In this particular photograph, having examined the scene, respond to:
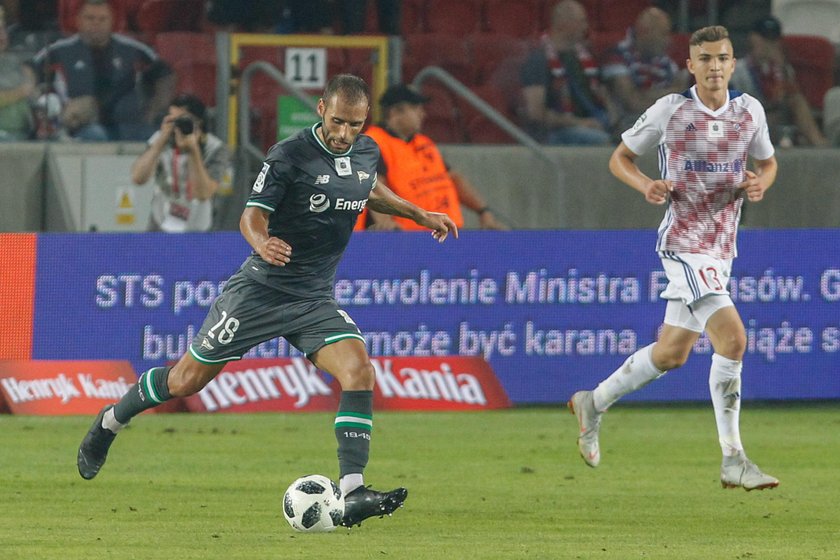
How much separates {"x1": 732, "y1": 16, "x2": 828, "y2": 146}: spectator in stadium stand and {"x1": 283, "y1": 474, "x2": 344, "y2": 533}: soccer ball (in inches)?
364

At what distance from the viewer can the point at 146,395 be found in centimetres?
824

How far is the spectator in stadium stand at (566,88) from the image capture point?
1516cm

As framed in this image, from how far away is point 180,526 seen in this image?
7.56 meters

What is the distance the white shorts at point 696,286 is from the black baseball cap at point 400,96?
3.72 metres

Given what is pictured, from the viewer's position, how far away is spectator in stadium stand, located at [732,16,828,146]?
51.3ft

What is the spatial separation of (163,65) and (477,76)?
10.0ft

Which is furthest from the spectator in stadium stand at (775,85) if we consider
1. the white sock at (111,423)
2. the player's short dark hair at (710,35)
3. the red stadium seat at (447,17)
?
the white sock at (111,423)

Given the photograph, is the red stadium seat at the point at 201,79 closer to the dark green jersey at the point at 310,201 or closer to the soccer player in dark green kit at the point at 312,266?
the soccer player in dark green kit at the point at 312,266

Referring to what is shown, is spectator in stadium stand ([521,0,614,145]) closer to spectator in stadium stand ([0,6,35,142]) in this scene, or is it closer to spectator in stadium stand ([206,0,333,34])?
spectator in stadium stand ([206,0,333,34])

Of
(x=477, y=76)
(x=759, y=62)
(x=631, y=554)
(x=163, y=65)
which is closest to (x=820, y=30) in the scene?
(x=759, y=62)

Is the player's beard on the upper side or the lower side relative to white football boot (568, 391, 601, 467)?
upper

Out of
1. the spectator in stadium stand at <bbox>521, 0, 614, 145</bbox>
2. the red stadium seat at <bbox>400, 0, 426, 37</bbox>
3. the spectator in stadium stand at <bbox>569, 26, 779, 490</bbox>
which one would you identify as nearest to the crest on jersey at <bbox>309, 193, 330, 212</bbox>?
the spectator in stadium stand at <bbox>569, 26, 779, 490</bbox>

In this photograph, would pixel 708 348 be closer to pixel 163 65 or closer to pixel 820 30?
pixel 163 65

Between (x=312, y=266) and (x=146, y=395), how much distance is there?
1.07 meters
